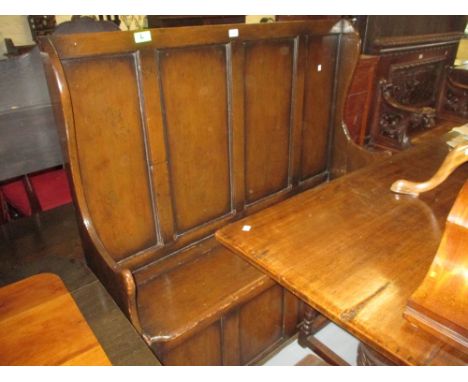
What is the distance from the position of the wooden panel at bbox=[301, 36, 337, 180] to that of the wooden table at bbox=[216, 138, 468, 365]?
673 millimetres

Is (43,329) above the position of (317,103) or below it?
below

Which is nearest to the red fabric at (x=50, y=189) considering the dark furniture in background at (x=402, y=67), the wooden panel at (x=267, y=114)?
the wooden panel at (x=267, y=114)

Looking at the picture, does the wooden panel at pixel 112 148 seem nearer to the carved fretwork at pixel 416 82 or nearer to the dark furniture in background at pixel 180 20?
the carved fretwork at pixel 416 82

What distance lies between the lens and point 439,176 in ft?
4.54

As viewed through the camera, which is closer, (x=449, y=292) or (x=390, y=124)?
(x=449, y=292)

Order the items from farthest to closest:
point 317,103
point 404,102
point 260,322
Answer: point 404,102, point 317,103, point 260,322

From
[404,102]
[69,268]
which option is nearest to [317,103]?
[69,268]

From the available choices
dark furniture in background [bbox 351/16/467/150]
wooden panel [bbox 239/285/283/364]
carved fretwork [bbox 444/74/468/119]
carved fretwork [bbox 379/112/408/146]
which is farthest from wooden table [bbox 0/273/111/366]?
carved fretwork [bbox 444/74/468/119]

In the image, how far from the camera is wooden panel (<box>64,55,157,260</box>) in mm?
1313

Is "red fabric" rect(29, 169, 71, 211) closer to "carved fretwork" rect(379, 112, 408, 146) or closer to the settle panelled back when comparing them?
the settle panelled back

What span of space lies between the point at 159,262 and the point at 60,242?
55 cm

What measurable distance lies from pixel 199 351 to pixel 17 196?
166cm

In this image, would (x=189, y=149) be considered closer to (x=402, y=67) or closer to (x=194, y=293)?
(x=194, y=293)

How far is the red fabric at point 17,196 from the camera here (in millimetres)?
2441
